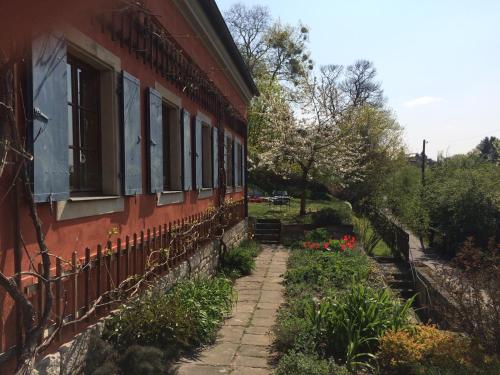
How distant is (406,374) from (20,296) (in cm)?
327

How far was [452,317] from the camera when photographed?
4.67m

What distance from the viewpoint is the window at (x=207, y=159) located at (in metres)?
9.66

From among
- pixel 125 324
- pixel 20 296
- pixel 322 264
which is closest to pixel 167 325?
pixel 125 324

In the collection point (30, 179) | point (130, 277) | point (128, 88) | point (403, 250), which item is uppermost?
point (128, 88)

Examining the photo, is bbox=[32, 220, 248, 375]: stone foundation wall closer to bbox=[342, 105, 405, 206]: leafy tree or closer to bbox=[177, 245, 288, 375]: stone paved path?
bbox=[177, 245, 288, 375]: stone paved path

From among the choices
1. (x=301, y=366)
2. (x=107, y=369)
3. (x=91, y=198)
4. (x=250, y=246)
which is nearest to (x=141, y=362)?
(x=107, y=369)

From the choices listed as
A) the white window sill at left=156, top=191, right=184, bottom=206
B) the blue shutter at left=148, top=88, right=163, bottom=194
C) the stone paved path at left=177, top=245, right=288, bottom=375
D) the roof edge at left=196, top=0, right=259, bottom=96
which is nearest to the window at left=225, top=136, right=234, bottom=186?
the roof edge at left=196, top=0, right=259, bottom=96

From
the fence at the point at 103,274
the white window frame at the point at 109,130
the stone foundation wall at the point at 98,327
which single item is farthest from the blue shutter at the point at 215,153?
the white window frame at the point at 109,130

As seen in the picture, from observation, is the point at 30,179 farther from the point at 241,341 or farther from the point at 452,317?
the point at 452,317

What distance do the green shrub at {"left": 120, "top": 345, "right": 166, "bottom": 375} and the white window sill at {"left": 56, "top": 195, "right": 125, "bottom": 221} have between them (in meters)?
1.19

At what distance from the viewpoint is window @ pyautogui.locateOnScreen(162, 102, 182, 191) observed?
7.18m

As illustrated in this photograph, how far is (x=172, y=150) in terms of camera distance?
7242mm

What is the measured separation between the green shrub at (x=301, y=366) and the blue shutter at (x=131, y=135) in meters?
2.25

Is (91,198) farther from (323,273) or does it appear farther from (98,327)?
(323,273)
